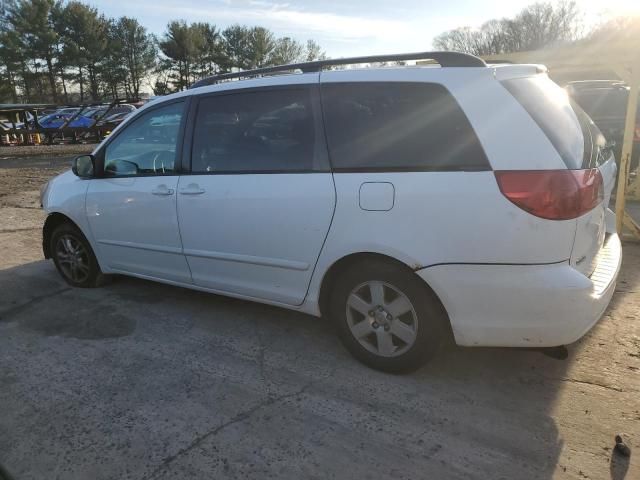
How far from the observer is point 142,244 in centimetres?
404

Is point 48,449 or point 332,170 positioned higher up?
point 332,170

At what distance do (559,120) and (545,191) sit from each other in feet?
1.72

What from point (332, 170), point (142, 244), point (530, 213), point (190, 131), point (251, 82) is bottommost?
point (142, 244)

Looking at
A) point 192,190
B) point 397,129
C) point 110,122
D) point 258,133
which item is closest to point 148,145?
point 192,190

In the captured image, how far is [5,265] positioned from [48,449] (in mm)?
A: 3761

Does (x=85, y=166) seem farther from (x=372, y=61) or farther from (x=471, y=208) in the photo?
(x=471, y=208)

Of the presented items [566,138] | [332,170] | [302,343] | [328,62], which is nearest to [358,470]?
[302,343]

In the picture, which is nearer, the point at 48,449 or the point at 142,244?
the point at 48,449

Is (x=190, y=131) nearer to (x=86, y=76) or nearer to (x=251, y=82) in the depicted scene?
(x=251, y=82)

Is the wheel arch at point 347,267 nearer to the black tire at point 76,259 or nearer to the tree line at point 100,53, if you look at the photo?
the black tire at point 76,259

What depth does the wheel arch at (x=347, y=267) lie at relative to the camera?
2770 millimetres

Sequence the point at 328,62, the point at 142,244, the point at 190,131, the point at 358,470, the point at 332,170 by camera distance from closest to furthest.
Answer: the point at 358,470 < the point at 332,170 < the point at 328,62 < the point at 190,131 < the point at 142,244

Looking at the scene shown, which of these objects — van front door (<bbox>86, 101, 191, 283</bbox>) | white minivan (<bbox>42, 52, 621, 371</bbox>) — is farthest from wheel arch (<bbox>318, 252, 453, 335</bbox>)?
van front door (<bbox>86, 101, 191, 283</bbox>)

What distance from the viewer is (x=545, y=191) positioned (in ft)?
8.02
